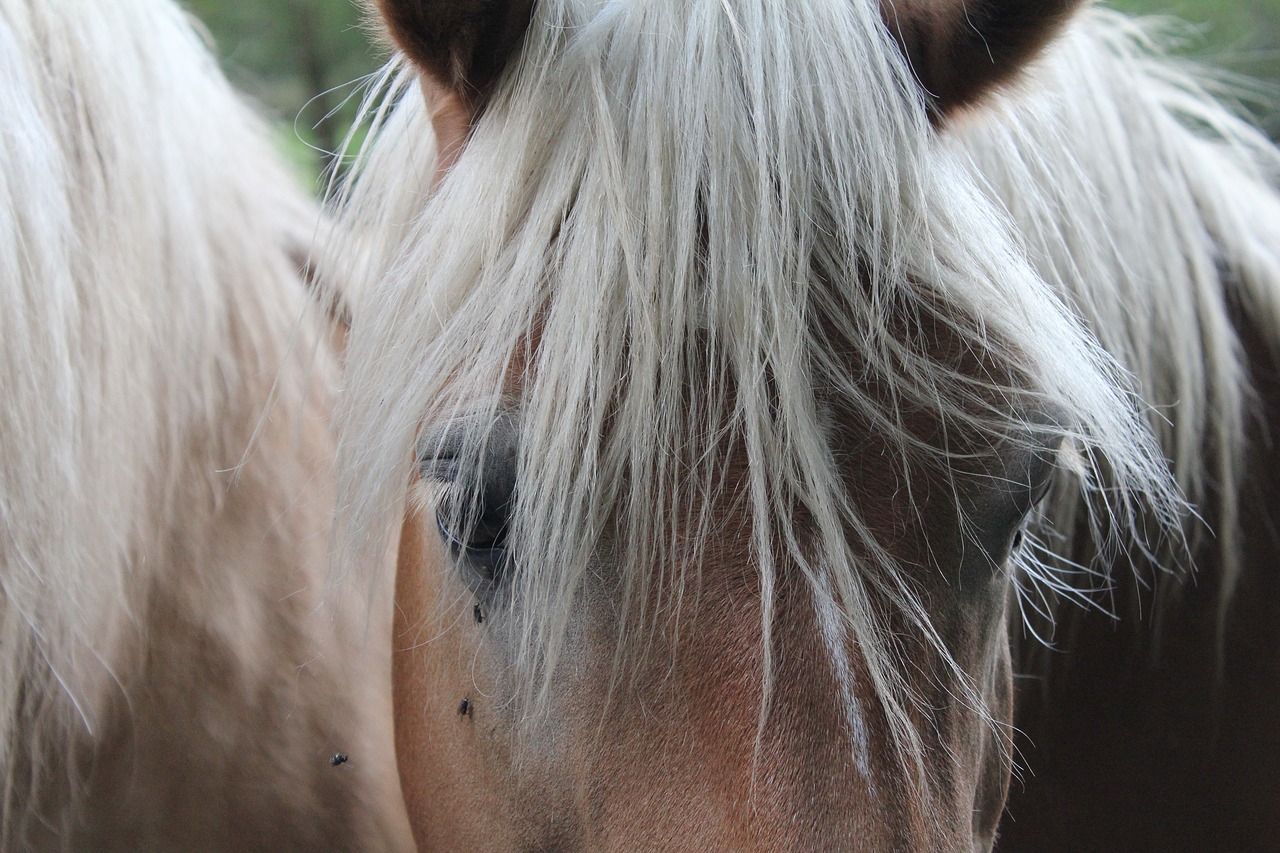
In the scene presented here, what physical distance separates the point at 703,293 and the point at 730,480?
0.17 m

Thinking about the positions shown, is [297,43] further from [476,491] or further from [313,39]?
[476,491]

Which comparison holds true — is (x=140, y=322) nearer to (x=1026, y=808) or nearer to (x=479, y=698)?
(x=479, y=698)

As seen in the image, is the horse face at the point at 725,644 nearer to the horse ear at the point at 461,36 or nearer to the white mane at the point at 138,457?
the horse ear at the point at 461,36

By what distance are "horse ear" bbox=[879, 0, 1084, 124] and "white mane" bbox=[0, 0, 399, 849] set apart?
84cm

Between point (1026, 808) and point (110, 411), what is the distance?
4.94 feet

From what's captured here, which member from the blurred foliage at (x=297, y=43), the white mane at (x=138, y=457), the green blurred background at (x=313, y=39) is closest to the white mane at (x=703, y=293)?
the white mane at (x=138, y=457)

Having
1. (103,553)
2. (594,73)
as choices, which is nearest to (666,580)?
(594,73)

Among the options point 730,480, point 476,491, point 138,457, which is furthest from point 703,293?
point 138,457

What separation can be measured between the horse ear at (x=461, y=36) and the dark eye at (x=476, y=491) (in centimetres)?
37

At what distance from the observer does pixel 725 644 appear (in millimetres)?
854

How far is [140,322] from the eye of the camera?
1322mm

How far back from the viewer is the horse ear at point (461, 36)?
98 cm

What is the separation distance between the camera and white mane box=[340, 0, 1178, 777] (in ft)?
2.87

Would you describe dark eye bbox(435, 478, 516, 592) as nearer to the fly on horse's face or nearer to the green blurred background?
the fly on horse's face
